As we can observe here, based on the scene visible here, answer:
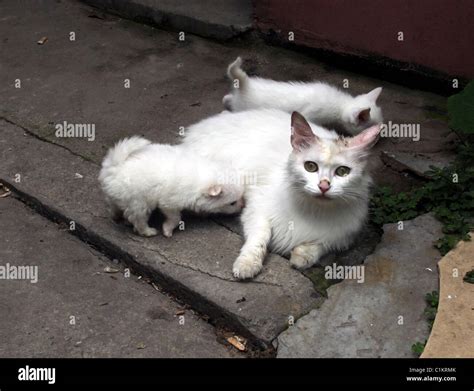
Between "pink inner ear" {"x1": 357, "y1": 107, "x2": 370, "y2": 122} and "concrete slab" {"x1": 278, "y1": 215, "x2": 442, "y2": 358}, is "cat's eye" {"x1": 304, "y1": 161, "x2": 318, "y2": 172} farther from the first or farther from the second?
"pink inner ear" {"x1": 357, "y1": 107, "x2": 370, "y2": 122}

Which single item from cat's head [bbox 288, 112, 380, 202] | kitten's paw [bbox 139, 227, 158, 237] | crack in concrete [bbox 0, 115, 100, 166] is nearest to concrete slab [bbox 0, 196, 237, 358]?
kitten's paw [bbox 139, 227, 158, 237]

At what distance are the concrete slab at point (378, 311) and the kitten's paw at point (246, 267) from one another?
1.44 ft

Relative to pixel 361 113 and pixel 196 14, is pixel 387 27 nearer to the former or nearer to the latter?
pixel 361 113

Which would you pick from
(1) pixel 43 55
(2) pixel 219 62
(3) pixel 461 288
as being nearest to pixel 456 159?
(3) pixel 461 288

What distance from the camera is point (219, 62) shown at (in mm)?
7176

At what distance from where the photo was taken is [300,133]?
427cm

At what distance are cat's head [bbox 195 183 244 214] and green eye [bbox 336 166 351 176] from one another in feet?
2.81

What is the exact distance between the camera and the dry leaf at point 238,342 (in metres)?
4.05

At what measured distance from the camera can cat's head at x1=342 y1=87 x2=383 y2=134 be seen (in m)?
5.74

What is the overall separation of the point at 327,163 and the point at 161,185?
1.08 meters

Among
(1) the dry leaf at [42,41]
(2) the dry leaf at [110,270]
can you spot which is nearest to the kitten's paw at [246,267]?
(2) the dry leaf at [110,270]

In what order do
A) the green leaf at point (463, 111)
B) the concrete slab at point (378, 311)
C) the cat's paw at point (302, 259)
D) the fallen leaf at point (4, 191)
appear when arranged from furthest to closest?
the fallen leaf at point (4, 191), the green leaf at point (463, 111), the cat's paw at point (302, 259), the concrete slab at point (378, 311)

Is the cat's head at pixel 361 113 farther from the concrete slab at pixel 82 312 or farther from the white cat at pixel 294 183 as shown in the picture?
the concrete slab at pixel 82 312

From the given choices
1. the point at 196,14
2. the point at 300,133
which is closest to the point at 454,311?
the point at 300,133
